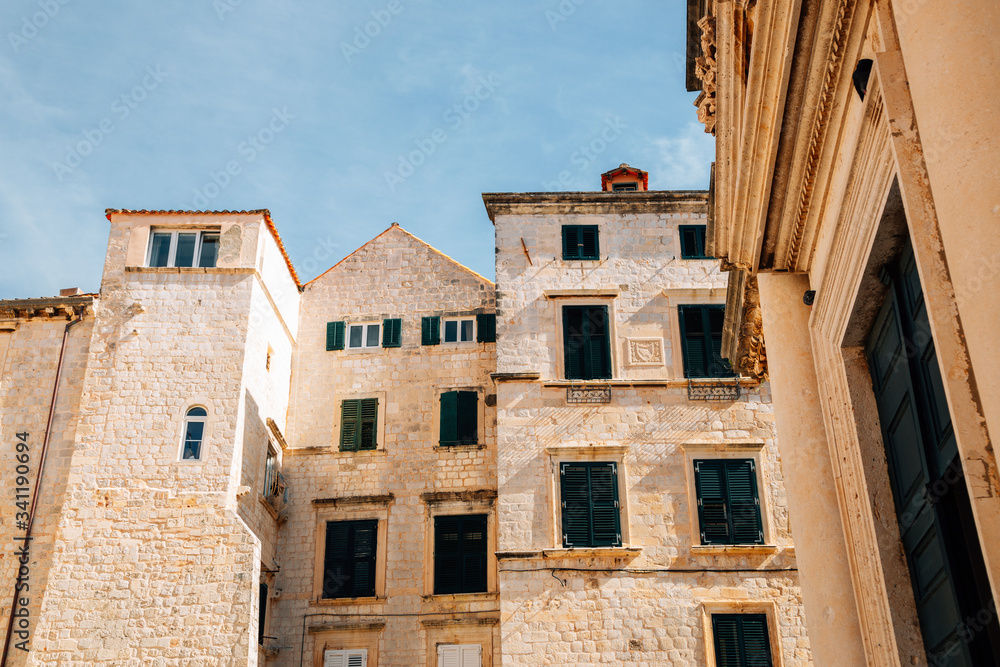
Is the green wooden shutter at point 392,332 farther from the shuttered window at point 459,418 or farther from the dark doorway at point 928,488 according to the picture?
the dark doorway at point 928,488

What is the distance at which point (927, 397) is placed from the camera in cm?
699

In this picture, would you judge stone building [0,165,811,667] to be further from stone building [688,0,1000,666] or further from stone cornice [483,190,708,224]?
stone building [688,0,1000,666]

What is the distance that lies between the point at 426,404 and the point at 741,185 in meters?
15.8

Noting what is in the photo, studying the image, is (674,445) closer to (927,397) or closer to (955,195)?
(927,397)

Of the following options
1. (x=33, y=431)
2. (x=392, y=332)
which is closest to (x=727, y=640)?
(x=392, y=332)

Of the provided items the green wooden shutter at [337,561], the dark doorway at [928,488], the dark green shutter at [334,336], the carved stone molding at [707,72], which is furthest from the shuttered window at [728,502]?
the dark doorway at [928,488]

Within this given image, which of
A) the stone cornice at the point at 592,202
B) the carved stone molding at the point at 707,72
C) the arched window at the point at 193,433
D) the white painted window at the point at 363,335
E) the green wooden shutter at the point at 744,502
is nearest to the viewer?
the carved stone molding at the point at 707,72

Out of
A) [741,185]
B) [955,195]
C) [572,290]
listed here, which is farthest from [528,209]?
[955,195]

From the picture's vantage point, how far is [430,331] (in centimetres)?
2438

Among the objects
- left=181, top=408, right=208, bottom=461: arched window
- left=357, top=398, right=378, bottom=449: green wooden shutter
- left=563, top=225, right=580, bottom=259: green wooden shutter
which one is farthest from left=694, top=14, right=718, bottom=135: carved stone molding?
left=357, top=398, right=378, bottom=449: green wooden shutter

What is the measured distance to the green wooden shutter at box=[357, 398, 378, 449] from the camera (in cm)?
2333

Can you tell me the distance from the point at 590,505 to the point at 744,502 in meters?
3.19

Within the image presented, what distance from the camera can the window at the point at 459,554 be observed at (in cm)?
2170

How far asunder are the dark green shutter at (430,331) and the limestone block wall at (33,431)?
7.56 metres
